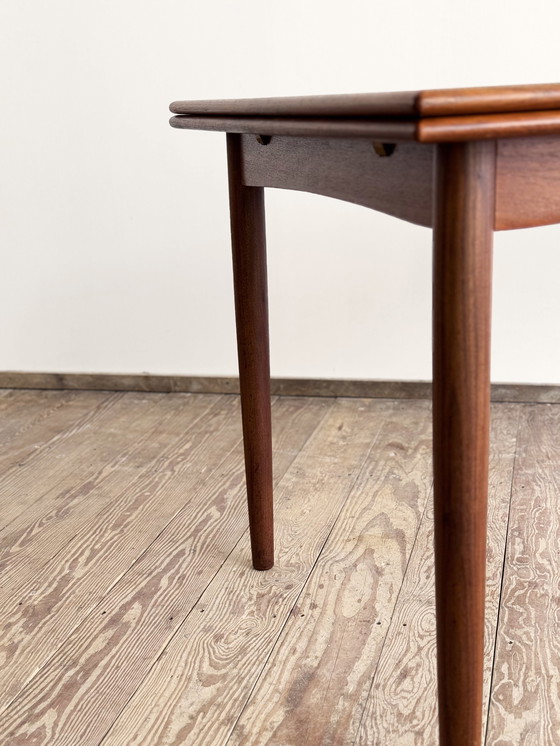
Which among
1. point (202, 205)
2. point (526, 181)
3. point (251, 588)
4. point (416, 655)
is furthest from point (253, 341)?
point (202, 205)

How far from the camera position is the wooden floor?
102cm

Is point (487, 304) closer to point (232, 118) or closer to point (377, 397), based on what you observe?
point (232, 118)

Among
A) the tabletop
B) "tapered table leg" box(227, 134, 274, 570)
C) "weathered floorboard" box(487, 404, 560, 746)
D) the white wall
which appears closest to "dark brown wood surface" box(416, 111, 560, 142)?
the tabletop

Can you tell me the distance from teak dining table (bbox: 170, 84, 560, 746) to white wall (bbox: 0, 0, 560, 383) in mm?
1244

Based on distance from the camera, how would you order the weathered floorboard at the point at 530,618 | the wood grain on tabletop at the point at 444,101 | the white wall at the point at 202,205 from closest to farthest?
the wood grain on tabletop at the point at 444,101
the weathered floorboard at the point at 530,618
the white wall at the point at 202,205

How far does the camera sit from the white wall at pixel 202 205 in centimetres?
204

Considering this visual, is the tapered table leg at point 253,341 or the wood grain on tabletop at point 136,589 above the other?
the tapered table leg at point 253,341

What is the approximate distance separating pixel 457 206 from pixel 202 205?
63.6 inches

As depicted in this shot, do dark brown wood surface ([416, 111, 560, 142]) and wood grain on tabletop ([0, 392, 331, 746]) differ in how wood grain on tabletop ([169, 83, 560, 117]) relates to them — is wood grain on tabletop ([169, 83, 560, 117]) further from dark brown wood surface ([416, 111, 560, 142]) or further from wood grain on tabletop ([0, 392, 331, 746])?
wood grain on tabletop ([0, 392, 331, 746])

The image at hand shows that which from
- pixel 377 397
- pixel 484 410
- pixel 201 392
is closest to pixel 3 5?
pixel 201 392

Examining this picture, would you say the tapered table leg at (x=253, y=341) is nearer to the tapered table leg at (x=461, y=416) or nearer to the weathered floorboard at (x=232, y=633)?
the weathered floorboard at (x=232, y=633)

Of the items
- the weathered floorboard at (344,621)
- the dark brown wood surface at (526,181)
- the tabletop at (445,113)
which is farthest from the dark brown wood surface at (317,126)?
the weathered floorboard at (344,621)

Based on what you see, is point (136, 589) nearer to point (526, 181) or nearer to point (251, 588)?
point (251, 588)

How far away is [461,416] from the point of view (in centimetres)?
74
